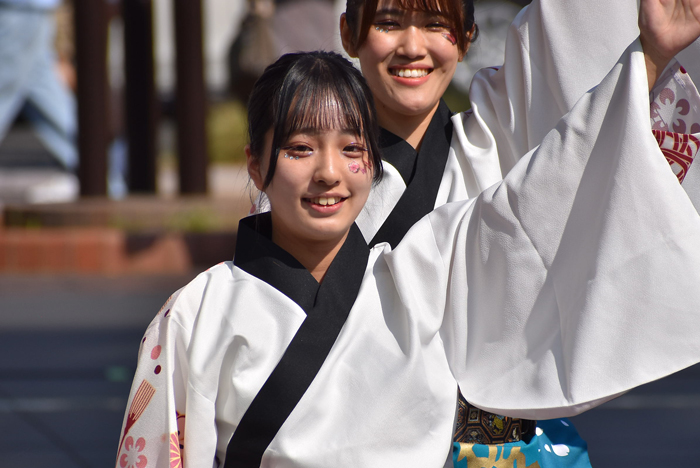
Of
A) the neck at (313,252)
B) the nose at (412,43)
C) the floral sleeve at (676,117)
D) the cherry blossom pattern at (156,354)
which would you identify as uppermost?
the nose at (412,43)

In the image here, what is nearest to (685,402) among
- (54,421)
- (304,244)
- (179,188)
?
(54,421)

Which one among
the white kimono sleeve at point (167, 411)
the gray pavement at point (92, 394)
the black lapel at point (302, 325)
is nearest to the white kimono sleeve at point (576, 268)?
the black lapel at point (302, 325)

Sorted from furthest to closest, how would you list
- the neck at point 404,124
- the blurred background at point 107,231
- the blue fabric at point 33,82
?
the blue fabric at point 33,82, the blurred background at point 107,231, the neck at point 404,124

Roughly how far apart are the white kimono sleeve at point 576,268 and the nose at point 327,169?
20cm

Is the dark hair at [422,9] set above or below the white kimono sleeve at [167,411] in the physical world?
above

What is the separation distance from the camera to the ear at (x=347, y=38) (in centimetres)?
215

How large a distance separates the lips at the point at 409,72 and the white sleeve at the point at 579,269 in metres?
0.41

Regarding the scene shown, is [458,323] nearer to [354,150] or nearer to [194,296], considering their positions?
[354,150]

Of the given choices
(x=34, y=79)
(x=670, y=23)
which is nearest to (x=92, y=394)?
(x=670, y=23)

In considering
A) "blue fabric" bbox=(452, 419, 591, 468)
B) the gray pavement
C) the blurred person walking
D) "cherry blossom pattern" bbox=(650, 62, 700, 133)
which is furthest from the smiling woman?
the blurred person walking

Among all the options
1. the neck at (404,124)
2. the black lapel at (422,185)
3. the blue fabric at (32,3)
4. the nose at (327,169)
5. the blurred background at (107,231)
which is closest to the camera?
the nose at (327,169)

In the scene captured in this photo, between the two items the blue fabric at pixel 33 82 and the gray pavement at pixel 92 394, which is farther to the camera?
the blue fabric at pixel 33 82

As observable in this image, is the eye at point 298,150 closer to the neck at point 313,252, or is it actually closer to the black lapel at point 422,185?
the neck at point 313,252

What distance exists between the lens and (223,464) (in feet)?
5.51
